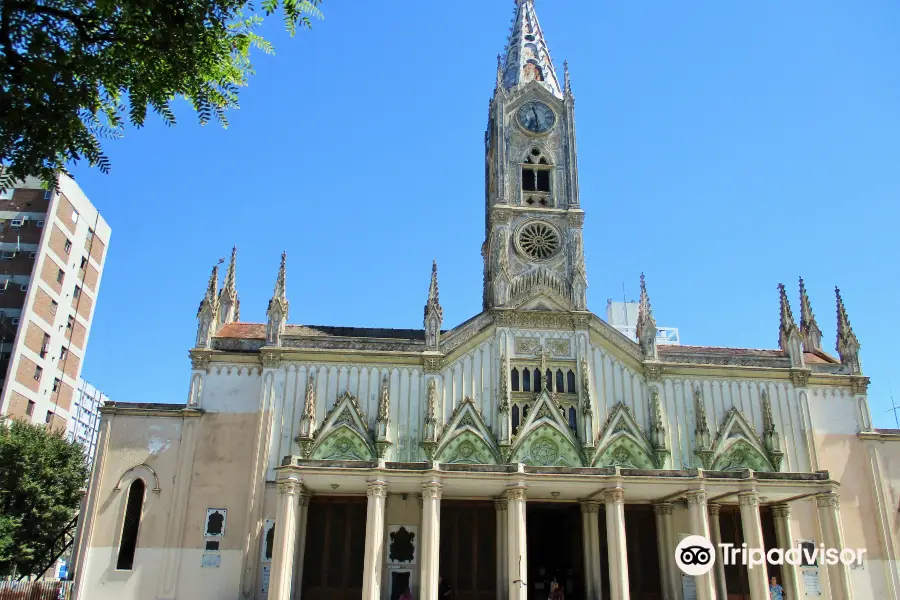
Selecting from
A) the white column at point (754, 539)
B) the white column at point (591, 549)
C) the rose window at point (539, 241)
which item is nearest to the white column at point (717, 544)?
the white column at point (754, 539)

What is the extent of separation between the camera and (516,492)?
29641mm

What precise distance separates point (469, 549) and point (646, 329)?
13556 millimetres

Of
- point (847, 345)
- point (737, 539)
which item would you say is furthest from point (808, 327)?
point (737, 539)

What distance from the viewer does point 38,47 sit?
26.5 ft

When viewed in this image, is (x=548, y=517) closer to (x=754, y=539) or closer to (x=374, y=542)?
(x=754, y=539)

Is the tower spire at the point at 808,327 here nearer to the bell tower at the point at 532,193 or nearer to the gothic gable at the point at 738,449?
the gothic gable at the point at 738,449

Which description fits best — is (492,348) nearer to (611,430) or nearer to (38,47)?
(611,430)

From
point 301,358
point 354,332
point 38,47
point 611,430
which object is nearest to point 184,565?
point 301,358

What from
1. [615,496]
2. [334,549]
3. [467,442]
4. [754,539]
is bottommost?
[334,549]

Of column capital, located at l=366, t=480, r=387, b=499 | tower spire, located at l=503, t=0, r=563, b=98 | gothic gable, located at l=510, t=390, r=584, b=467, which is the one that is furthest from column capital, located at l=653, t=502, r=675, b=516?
tower spire, located at l=503, t=0, r=563, b=98

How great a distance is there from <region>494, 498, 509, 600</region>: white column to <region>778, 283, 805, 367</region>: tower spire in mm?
16341

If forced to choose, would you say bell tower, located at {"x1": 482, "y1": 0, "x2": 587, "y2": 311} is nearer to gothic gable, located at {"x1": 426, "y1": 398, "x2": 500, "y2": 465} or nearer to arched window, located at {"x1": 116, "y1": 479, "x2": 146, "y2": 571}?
gothic gable, located at {"x1": 426, "y1": 398, "x2": 500, "y2": 465}

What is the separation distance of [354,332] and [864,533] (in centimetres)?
2572

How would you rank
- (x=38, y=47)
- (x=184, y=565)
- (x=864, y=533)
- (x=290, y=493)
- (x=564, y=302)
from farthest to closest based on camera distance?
(x=564, y=302)
(x=864, y=533)
(x=184, y=565)
(x=290, y=493)
(x=38, y=47)
